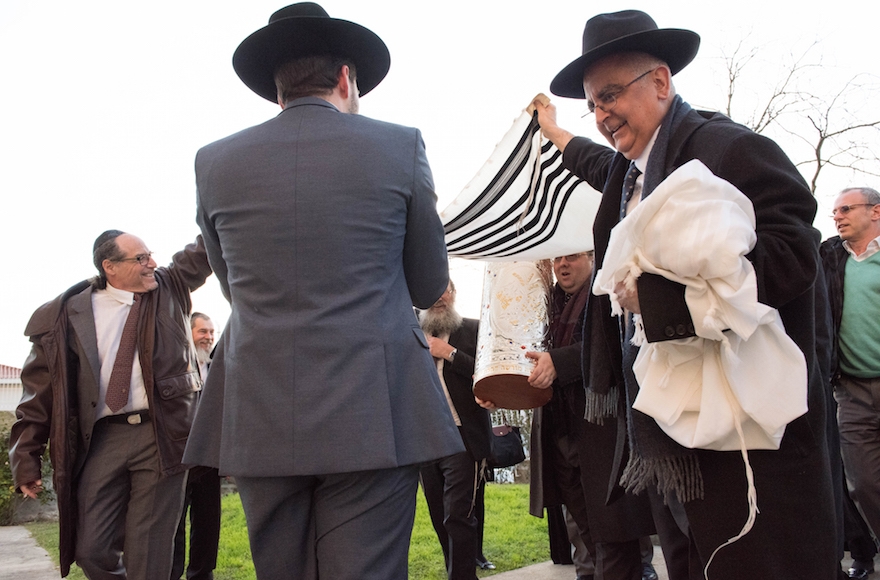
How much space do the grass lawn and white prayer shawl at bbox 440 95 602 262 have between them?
3120mm

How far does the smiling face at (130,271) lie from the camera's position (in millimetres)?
4871

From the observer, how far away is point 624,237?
2137mm

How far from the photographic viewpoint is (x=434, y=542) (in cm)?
792

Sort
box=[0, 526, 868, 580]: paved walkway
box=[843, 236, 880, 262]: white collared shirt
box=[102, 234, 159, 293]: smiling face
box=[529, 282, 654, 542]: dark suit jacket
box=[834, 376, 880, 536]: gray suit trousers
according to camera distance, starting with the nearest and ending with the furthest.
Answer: box=[529, 282, 654, 542]: dark suit jacket, box=[102, 234, 159, 293]: smiling face, box=[834, 376, 880, 536]: gray suit trousers, box=[843, 236, 880, 262]: white collared shirt, box=[0, 526, 868, 580]: paved walkway

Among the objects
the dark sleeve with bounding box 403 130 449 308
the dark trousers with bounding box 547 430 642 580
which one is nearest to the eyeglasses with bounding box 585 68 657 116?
Answer: the dark sleeve with bounding box 403 130 449 308

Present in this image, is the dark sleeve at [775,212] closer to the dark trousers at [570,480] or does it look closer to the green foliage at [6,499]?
the dark trousers at [570,480]

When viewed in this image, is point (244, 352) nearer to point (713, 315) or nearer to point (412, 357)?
point (412, 357)

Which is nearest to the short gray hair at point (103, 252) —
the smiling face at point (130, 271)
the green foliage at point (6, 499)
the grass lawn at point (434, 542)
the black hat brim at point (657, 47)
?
the smiling face at point (130, 271)

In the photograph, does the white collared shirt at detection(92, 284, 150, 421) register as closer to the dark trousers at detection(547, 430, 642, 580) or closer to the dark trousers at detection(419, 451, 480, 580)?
the dark trousers at detection(419, 451, 480, 580)

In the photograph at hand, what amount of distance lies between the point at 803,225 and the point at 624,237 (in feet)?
1.67

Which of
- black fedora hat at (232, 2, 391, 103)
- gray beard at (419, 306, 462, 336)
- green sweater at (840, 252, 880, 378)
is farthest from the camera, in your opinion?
gray beard at (419, 306, 462, 336)

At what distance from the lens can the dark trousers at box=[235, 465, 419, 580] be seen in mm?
2295

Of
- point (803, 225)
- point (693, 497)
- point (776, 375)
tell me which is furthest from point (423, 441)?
point (803, 225)

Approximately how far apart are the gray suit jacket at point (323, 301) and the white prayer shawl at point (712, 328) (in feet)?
2.16
